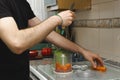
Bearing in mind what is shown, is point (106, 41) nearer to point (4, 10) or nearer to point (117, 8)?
point (117, 8)

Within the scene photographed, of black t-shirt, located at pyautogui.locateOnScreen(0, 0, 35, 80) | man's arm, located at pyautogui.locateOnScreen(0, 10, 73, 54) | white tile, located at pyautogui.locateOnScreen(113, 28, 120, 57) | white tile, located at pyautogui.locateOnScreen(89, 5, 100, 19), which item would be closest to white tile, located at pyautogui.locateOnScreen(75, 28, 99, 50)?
white tile, located at pyautogui.locateOnScreen(89, 5, 100, 19)

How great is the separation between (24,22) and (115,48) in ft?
2.16

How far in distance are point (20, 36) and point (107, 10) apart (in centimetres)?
84

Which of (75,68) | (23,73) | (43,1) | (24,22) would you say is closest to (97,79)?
→ (75,68)

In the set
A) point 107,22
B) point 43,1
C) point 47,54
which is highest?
point 43,1

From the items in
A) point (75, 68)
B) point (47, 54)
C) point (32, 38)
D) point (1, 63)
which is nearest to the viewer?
point (32, 38)

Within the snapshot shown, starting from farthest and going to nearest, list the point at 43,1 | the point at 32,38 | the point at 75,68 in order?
the point at 43,1
the point at 75,68
the point at 32,38

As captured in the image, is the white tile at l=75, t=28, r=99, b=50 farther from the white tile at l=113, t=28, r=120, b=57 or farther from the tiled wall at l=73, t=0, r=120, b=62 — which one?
Result: the white tile at l=113, t=28, r=120, b=57

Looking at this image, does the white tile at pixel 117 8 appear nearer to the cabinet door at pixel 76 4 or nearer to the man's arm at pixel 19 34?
the cabinet door at pixel 76 4

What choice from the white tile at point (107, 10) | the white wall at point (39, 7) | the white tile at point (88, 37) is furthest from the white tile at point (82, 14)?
the white wall at point (39, 7)

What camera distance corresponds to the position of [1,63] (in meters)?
1.22

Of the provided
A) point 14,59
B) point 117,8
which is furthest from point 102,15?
point 14,59

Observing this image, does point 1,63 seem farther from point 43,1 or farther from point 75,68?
point 43,1

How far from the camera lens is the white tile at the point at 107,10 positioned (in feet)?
5.35
